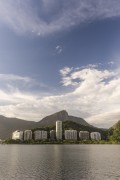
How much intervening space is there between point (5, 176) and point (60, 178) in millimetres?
17841

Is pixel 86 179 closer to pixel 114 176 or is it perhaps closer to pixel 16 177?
pixel 114 176

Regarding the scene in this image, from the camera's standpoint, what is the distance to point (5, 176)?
252ft

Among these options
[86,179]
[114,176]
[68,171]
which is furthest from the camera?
[68,171]

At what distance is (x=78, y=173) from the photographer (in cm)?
8069

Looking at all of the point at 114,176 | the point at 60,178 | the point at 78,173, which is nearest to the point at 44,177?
the point at 60,178

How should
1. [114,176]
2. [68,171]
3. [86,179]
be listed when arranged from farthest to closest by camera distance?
[68,171] < [114,176] < [86,179]

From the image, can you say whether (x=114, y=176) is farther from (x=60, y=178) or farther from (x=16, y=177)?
(x=16, y=177)

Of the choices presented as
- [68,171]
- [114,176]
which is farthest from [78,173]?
[114,176]

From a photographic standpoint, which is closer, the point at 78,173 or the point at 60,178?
the point at 60,178

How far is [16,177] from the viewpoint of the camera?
7500 cm

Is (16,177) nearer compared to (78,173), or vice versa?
(16,177)

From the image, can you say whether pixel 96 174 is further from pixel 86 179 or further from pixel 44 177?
pixel 44 177

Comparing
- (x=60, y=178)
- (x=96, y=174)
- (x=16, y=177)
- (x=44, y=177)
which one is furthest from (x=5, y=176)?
(x=96, y=174)

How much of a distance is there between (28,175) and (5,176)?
719 centimetres
